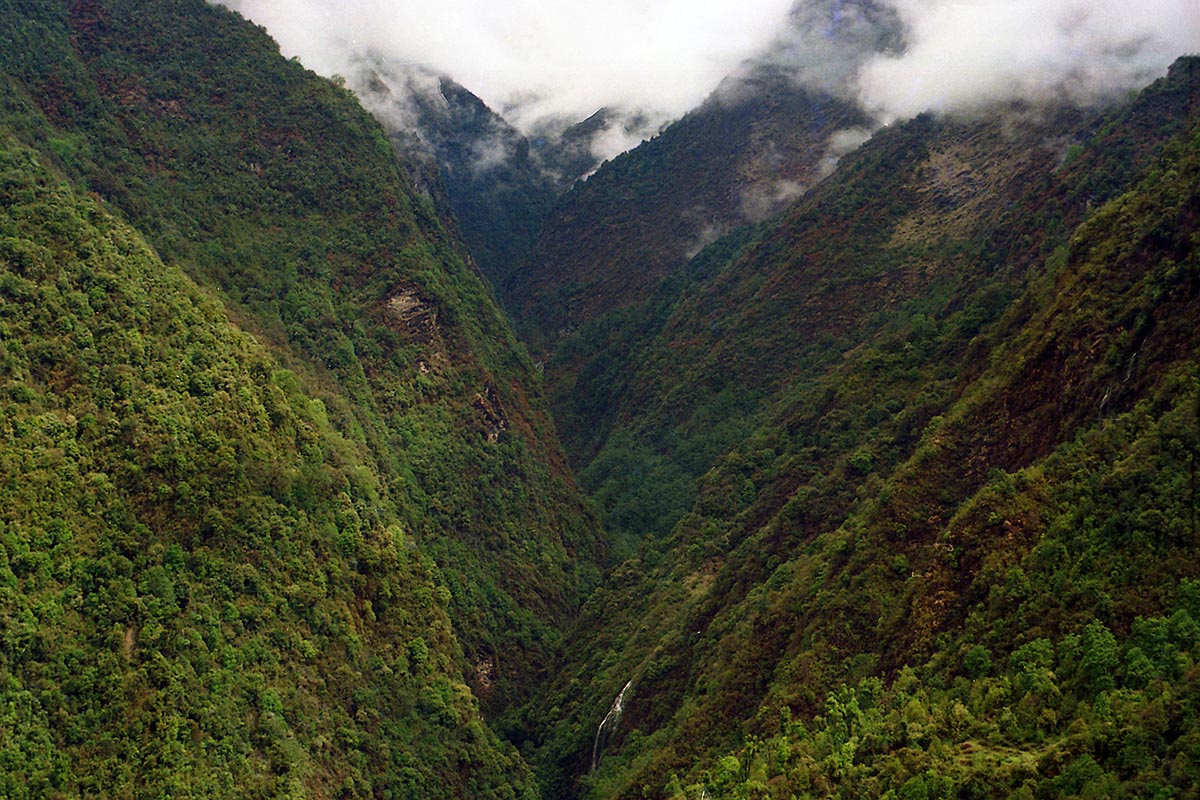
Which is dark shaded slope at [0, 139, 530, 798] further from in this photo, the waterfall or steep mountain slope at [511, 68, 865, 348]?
steep mountain slope at [511, 68, 865, 348]

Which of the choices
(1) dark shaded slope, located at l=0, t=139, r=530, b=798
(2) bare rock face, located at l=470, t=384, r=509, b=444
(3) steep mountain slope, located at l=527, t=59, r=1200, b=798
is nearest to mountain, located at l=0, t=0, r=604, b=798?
(1) dark shaded slope, located at l=0, t=139, r=530, b=798

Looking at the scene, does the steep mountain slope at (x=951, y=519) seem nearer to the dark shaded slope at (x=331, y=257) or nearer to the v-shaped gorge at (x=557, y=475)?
the v-shaped gorge at (x=557, y=475)

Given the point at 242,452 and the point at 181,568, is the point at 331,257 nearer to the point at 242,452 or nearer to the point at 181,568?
the point at 242,452

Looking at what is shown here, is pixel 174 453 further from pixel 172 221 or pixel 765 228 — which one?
pixel 765 228

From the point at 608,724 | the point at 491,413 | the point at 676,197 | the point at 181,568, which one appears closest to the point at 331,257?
the point at 491,413

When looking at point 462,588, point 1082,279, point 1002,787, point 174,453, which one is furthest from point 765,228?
point 1002,787
